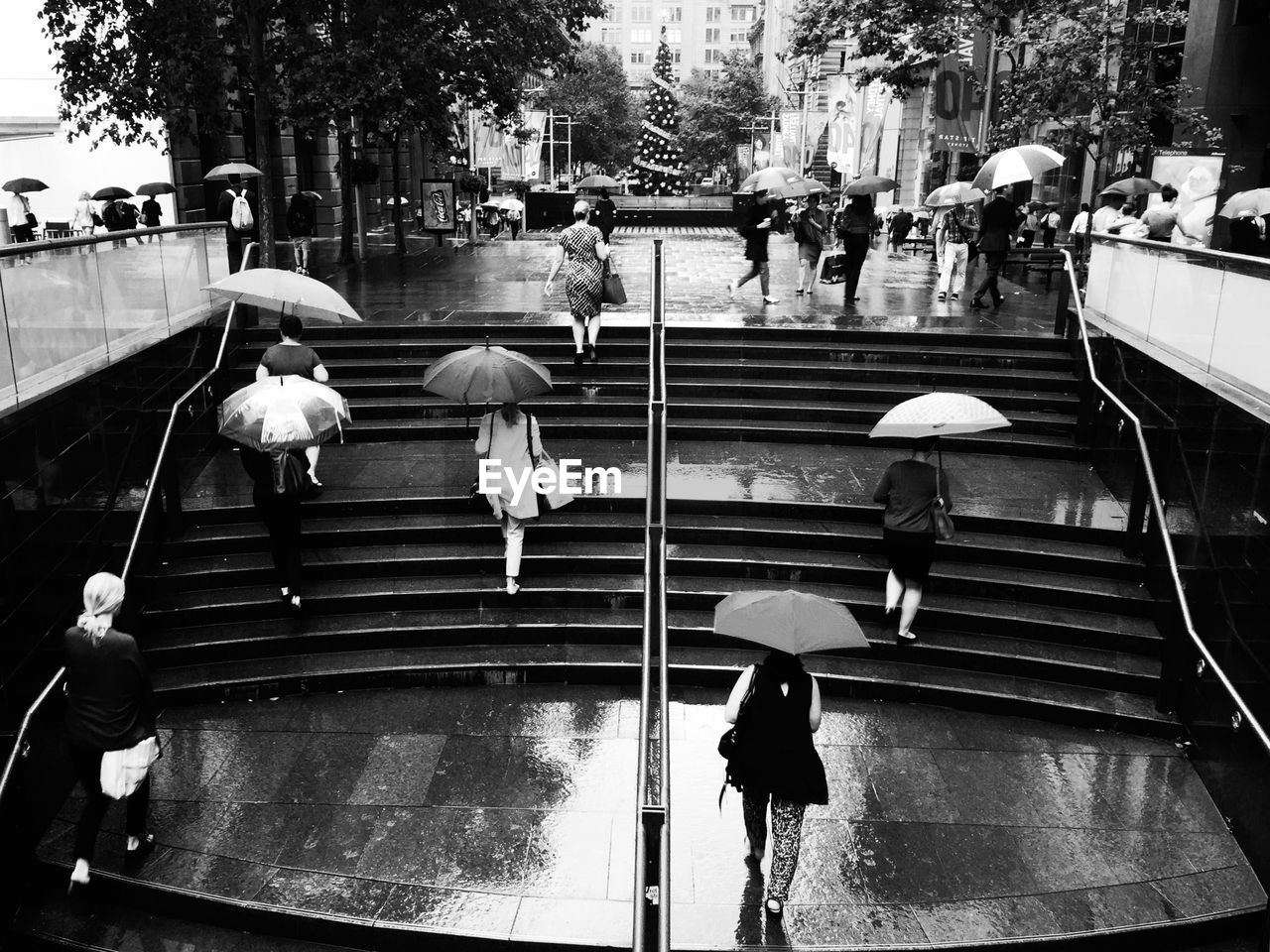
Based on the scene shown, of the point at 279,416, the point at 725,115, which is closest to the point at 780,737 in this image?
the point at 279,416

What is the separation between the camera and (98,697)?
6113mm

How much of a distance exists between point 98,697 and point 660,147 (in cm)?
4959

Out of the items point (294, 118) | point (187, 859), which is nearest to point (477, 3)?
point (294, 118)

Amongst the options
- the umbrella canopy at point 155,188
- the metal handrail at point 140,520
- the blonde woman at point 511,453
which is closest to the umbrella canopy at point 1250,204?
the blonde woman at point 511,453

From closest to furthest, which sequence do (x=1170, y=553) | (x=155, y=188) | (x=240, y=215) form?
(x=1170, y=553) → (x=240, y=215) → (x=155, y=188)

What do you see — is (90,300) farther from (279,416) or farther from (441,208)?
(441,208)

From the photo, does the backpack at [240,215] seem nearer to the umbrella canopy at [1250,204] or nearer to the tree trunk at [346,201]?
the tree trunk at [346,201]

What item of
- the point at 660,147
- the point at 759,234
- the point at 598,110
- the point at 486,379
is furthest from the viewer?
the point at 598,110

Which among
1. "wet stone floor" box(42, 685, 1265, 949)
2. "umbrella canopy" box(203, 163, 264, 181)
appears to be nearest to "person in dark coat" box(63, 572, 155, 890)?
"wet stone floor" box(42, 685, 1265, 949)

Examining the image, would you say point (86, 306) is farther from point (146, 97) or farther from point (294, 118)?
point (294, 118)

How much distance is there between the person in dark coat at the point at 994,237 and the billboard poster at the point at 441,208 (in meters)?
16.5

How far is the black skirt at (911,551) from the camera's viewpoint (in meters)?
8.44

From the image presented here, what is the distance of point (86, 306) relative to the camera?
30.9ft

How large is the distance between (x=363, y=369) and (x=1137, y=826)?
31.9 feet
